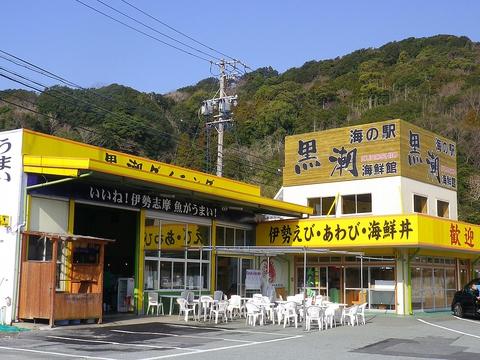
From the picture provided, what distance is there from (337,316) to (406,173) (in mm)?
8752

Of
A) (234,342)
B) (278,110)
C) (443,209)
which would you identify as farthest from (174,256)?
(278,110)

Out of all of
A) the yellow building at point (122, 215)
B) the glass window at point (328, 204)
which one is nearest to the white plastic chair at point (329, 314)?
the yellow building at point (122, 215)

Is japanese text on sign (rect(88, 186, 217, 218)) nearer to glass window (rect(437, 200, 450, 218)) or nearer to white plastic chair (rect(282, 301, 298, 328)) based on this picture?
white plastic chair (rect(282, 301, 298, 328))

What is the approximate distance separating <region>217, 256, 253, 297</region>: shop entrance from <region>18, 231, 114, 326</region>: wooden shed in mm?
7355

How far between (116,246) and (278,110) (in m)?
33.9

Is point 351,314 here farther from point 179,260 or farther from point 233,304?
point 179,260

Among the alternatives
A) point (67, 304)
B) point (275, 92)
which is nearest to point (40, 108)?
point (275, 92)

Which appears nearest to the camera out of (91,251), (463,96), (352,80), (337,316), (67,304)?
(67,304)

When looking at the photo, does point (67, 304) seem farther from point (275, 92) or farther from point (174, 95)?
point (174, 95)

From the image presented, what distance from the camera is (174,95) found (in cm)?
6444

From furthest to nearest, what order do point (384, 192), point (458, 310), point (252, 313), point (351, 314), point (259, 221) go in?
point (259, 221) → point (384, 192) → point (458, 310) → point (351, 314) → point (252, 313)

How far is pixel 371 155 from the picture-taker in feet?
84.6

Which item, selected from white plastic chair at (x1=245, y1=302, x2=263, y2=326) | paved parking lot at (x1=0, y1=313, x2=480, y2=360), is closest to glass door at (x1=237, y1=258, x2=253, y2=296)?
paved parking lot at (x1=0, y1=313, x2=480, y2=360)

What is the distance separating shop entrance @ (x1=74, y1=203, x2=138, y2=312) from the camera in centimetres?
2047
